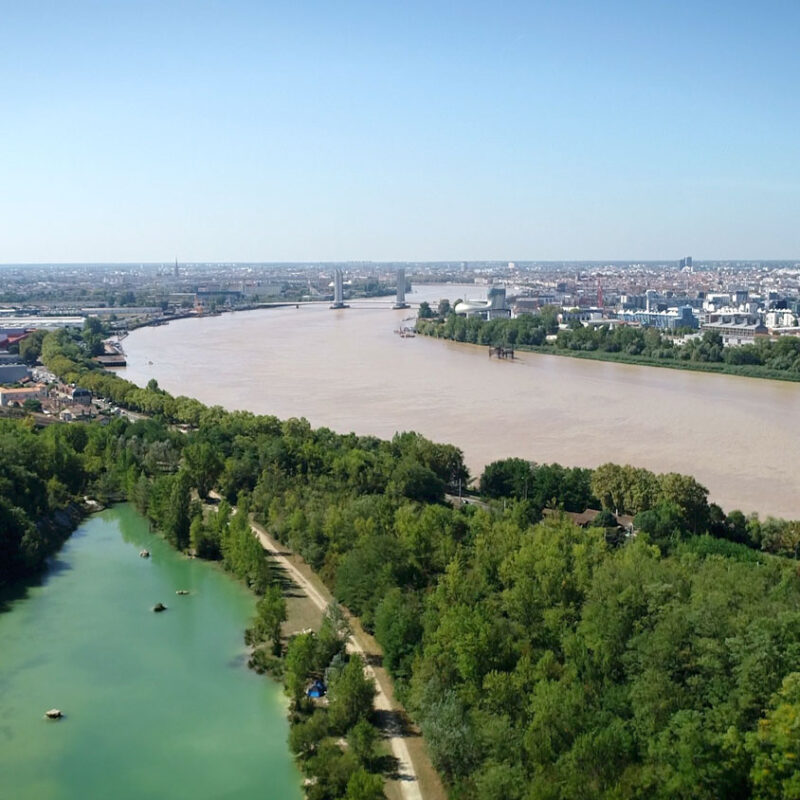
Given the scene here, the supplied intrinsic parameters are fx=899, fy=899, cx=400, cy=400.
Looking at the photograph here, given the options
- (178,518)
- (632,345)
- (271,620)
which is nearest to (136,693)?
(271,620)

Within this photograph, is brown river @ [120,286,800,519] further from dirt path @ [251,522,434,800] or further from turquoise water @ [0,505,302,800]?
turquoise water @ [0,505,302,800]

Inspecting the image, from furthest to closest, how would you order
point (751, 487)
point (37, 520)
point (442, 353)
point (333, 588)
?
point (442, 353) < point (751, 487) < point (37, 520) < point (333, 588)

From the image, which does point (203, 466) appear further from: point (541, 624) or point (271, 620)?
point (541, 624)

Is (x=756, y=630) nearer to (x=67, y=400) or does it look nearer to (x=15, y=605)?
(x=15, y=605)

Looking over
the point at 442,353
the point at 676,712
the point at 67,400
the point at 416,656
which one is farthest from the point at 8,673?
the point at 442,353

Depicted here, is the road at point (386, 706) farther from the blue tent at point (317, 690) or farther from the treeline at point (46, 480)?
the treeline at point (46, 480)

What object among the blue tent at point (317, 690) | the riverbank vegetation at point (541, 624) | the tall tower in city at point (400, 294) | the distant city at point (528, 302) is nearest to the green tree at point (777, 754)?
the riverbank vegetation at point (541, 624)
